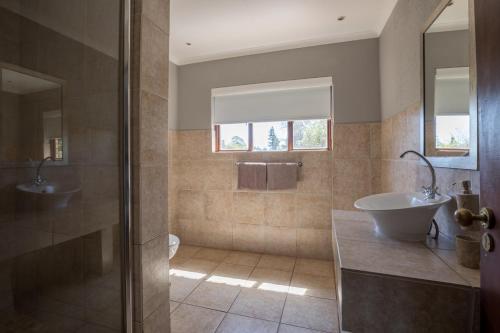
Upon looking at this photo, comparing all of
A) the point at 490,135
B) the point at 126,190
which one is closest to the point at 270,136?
the point at 126,190

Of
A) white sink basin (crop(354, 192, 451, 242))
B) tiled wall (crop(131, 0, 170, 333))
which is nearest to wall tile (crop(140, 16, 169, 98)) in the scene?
tiled wall (crop(131, 0, 170, 333))

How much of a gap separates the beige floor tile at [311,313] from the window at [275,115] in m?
1.55

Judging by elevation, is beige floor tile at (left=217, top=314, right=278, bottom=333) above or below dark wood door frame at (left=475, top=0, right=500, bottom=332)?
below

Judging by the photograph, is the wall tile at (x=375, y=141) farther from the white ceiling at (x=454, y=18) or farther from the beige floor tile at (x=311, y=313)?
the beige floor tile at (x=311, y=313)

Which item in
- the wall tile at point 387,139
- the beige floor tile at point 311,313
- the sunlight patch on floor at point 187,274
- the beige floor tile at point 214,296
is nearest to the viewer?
the beige floor tile at point 311,313

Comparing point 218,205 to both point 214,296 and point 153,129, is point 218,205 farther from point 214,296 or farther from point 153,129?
point 153,129

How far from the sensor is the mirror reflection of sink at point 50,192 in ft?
2.30

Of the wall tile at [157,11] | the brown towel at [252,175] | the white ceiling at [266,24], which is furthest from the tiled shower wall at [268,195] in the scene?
the wall tile at [157,11]

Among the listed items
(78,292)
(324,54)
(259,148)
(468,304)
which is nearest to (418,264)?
(468,304)

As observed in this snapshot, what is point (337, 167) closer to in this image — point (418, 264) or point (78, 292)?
point (418, 264)

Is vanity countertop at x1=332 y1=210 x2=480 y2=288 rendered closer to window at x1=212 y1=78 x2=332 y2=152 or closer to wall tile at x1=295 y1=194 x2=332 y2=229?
wall tile at x1=295 y1=194 x2=332 y2=229

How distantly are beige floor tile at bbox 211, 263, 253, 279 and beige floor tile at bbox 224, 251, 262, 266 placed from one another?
8 cm

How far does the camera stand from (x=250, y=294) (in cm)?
185

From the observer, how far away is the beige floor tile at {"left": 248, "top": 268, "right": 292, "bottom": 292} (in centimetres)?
197
